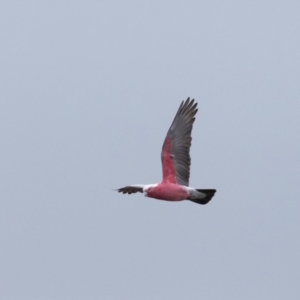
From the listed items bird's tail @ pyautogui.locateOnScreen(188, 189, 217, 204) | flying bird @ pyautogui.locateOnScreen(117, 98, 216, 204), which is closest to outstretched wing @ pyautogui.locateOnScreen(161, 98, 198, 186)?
flying bird @ pyautogui.locateOnScreen(117, 98, 216, 204)

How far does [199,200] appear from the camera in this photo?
46188mm

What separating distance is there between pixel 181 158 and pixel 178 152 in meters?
0.29

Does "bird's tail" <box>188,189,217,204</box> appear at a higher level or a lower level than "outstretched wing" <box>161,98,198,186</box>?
lower

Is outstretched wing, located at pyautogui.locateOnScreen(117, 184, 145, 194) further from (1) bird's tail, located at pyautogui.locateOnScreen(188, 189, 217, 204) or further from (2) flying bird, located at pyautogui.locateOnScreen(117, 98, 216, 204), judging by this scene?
(1) bird's tail, located at pyautogui.locateOnScreen(188, 189, 217, 204)

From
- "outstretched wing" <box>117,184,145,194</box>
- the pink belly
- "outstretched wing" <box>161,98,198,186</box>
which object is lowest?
the pink belly

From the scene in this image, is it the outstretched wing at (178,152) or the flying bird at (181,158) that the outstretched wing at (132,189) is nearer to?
the flying bird at (181,158)

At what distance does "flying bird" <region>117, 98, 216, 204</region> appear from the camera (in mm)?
45562

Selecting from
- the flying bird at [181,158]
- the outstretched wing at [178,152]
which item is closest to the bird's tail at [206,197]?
the flying bird at [181,158]

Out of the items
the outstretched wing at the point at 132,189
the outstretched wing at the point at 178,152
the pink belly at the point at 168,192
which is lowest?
the pink belly at the point at 168,192

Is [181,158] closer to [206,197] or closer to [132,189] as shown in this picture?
[206,197]

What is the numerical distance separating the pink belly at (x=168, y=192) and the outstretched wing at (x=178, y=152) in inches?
20.7

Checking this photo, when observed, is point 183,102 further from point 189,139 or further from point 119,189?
point 119,189

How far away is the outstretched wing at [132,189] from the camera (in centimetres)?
4637

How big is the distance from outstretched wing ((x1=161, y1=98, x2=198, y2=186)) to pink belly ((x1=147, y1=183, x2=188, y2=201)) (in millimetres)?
527
